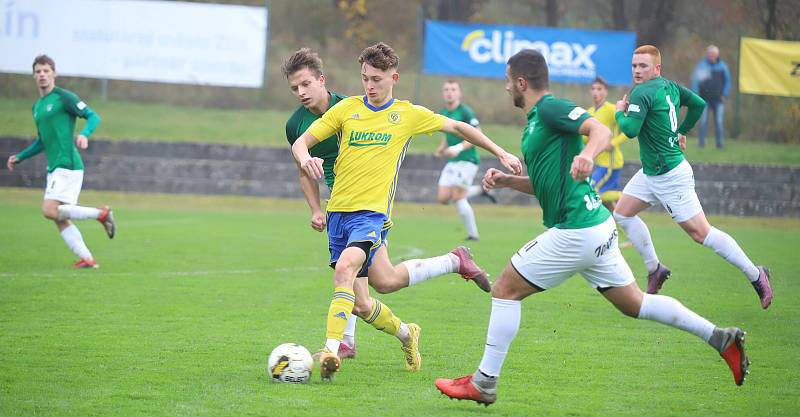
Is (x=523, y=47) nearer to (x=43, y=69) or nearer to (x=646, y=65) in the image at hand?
(x=43, y=69)

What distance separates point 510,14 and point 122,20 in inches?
441

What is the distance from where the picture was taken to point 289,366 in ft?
18.7

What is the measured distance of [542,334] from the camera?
745 cm

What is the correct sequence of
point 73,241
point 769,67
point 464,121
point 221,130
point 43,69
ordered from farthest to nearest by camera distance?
point 221,130
point 769,67
point 464,121
point 73,241
point 43,69

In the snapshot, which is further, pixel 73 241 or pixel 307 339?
pixel 73 241

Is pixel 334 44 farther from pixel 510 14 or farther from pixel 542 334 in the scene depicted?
pixel 542 334

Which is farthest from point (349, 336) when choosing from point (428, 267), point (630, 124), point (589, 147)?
point (630, 124)

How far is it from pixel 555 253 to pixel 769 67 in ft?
57.2

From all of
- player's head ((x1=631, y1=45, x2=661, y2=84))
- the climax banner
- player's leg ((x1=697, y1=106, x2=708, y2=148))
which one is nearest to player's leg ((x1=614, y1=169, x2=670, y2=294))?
player's head ((x1=631, y1=45, x2=661, y2=84))

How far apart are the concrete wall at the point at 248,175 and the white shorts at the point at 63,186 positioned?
8471 millimetres

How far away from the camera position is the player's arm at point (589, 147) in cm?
474

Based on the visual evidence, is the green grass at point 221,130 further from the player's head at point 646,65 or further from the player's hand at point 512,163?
the player's hand at point 512,163

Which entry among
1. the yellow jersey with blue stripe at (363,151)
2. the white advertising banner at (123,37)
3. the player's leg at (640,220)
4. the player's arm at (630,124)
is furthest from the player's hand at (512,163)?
the white advertising banner at (123,37)

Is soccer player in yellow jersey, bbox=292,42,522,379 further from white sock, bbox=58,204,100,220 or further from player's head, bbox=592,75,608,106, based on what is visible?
player's head, bbox=592,75,608,106
